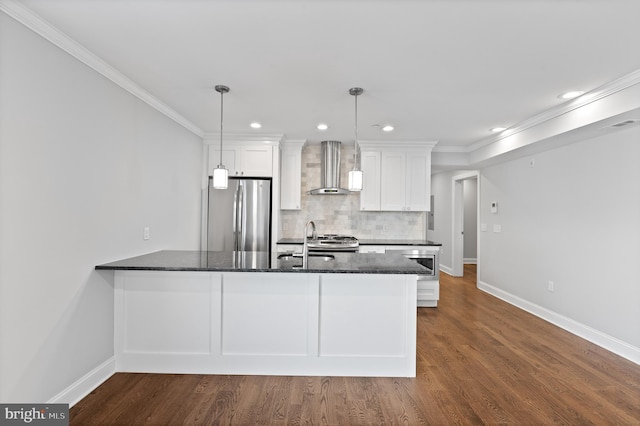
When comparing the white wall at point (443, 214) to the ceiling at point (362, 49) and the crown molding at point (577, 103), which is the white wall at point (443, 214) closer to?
the crown molding at point (577, 103)

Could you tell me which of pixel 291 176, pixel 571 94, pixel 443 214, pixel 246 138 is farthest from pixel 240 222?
pixel 443 214

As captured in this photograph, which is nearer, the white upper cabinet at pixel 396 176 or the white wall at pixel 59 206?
the white wall at pixel 59 206

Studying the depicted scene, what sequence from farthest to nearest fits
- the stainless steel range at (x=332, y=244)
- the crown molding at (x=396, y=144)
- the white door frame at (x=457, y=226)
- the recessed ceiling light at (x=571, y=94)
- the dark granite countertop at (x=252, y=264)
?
the white door frame at (x=457, y=226), the crown molding at (x=396, y=144), the stainless steel range at (x=332, y=244), the recessed ceiling light at (x=571, y=94), the dark granite countertop at (x=252, y=264)

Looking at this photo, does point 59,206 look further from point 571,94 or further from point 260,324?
point 571,94

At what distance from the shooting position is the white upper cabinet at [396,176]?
209 inches

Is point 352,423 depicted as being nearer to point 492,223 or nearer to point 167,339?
point 167,339

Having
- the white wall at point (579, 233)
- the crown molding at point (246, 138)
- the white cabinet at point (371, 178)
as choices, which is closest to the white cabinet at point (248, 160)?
the crown molding at point (246, 138)

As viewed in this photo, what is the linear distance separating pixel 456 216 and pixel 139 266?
6.49 m

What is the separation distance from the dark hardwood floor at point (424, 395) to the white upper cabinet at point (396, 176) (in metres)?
2.39

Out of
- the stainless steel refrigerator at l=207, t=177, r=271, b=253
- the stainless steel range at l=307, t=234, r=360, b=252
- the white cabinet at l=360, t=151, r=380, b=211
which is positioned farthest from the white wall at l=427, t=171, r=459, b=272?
the stainless steel refrigerator at l=207, t=177, r=271, b=253

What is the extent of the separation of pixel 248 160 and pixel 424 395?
12.0 feet

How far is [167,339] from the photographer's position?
2877 mm

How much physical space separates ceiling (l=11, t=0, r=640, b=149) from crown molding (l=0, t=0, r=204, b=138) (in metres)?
0.04

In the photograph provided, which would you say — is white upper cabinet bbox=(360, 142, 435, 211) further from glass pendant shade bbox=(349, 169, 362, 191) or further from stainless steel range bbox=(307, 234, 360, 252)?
glass pendant shade bbox=(349, 169, 362, 191)
